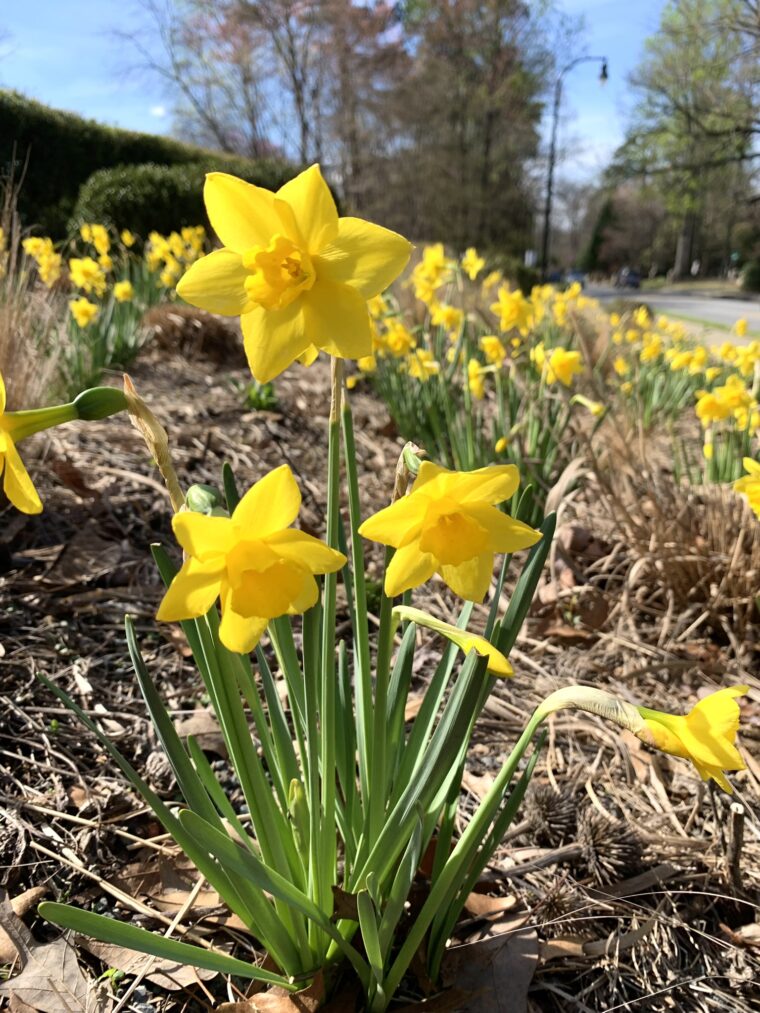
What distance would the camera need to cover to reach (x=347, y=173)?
20875 mm

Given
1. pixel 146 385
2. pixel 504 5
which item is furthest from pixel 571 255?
pixel 146 385

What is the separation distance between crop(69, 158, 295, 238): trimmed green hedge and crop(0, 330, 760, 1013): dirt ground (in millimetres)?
8366

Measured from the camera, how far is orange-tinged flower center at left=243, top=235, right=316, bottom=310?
2.68 ft

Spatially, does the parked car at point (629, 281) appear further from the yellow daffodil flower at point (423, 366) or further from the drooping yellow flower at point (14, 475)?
the drooping yellow flower at point (14, 475)

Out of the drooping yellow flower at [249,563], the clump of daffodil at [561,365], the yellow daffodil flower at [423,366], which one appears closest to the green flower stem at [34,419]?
the drooping yellow flower at [249,563]

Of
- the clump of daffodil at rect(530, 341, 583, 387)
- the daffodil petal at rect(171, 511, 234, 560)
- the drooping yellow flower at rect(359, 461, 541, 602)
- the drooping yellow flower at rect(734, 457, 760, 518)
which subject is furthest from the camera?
the clump of daffodil at rect(530, 341, 583, 387)

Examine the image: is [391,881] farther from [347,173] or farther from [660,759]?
[347,173]

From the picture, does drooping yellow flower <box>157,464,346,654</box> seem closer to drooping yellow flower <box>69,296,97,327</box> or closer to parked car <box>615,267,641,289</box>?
drooping yellow flower <box>69,296,97,327</box>

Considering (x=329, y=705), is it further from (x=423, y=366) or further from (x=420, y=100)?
(x=420, y=100)

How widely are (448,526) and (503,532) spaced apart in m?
0.07

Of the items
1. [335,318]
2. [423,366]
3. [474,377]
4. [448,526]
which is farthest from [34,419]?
[423,366]

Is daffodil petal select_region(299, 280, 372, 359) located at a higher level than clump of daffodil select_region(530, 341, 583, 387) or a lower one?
higher

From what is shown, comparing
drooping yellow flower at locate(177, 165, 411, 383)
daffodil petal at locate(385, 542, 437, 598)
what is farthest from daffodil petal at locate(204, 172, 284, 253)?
daffodil petal at locate(385, 542, 437, 598)

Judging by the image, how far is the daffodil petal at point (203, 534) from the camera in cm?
70
